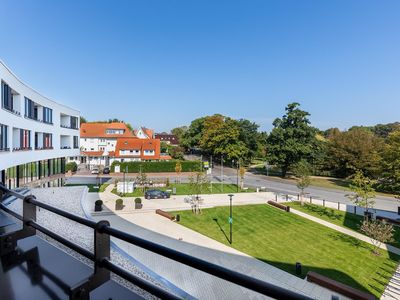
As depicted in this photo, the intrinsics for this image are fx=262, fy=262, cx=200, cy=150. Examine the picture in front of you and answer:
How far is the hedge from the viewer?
47938 millimetres

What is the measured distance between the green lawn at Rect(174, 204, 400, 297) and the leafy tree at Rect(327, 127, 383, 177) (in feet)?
85.0

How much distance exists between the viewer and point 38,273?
2.56 meters

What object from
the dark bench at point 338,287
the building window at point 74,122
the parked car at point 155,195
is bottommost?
the dark bench at point 338,287

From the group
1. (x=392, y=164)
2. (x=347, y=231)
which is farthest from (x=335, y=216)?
(x=392, y=164)

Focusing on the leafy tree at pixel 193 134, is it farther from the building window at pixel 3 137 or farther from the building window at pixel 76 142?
the building window at pixel 3 137

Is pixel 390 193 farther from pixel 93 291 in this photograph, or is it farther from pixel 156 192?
pixel 93 291

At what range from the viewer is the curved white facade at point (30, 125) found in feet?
49.4

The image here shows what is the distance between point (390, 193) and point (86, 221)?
148 ft

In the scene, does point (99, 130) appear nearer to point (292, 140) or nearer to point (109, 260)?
point (292, 140)

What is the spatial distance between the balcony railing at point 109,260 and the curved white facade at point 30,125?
13838mm

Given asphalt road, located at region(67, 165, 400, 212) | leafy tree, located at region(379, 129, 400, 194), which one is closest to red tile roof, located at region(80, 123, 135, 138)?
asphalt road, located at region(67, 165, 400, 212)

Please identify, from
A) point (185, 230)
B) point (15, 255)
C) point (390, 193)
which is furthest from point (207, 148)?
point (15, 255)

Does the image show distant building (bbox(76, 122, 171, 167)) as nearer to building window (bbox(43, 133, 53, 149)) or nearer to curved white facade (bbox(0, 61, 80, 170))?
curved white facade (bbox(0, 61, 80, 170))

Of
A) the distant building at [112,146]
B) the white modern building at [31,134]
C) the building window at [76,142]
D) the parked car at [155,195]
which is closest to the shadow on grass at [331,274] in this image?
the white modern building at [31,134]
